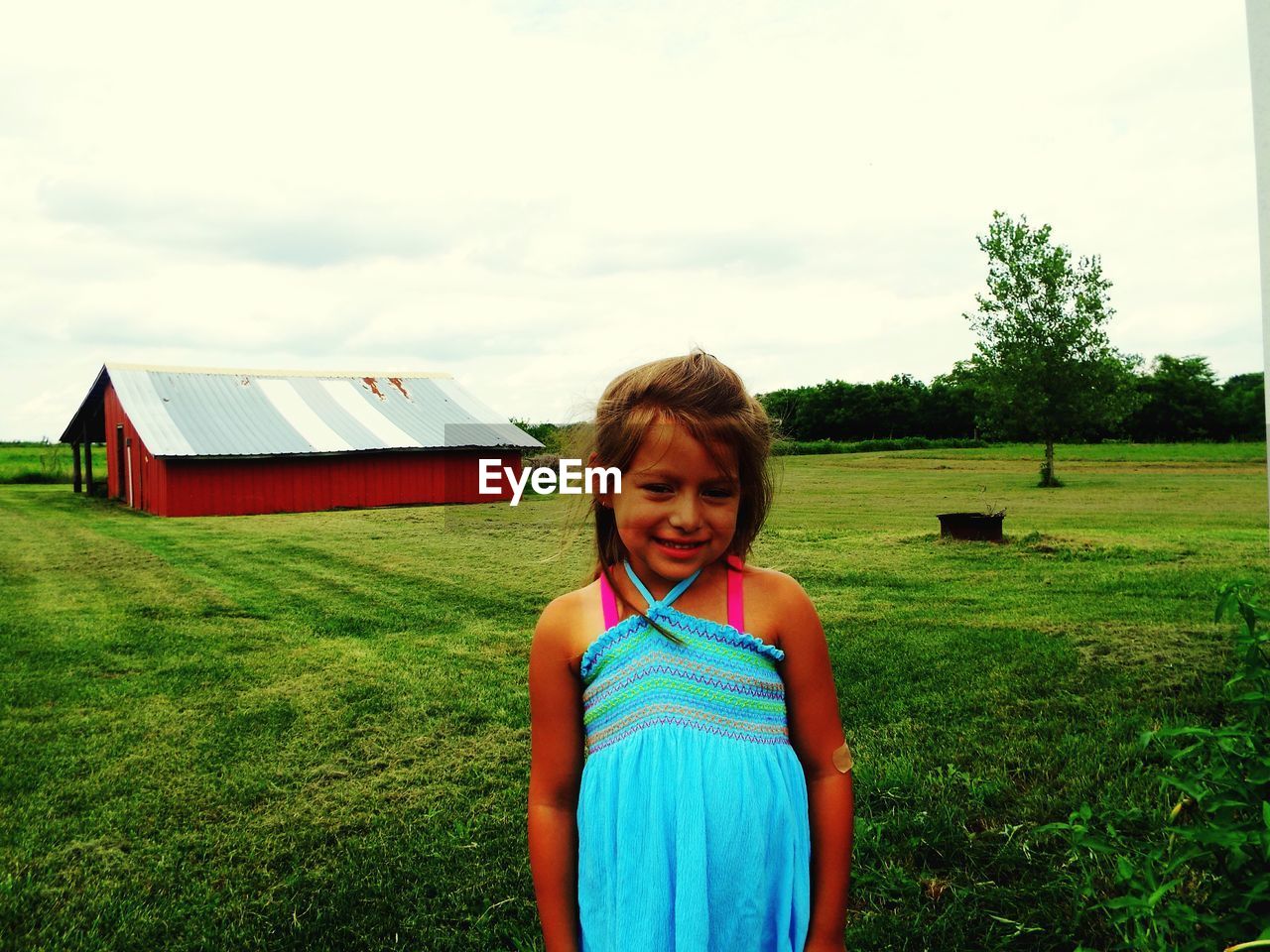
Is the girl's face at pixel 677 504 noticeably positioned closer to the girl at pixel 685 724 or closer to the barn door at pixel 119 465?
the girl at pixel 685 724

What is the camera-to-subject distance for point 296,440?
1277 cm

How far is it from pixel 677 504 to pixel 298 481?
41.0 feet

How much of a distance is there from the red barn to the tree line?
5786 millimetres

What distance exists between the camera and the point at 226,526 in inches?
421

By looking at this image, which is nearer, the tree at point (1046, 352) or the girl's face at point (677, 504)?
the girl's face at point (677, 504)

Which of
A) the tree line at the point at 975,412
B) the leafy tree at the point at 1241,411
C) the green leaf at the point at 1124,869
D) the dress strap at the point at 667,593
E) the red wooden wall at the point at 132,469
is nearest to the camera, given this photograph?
the dress strap at the point at 667,593

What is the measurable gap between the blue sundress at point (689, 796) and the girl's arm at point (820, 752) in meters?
0.03

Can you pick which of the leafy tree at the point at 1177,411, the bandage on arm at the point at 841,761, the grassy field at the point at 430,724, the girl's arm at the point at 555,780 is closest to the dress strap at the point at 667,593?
the girl's arm at the point at 555,780

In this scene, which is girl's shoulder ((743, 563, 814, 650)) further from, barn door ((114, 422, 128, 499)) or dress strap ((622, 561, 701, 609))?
barn door ((114, 422, 128, 499))

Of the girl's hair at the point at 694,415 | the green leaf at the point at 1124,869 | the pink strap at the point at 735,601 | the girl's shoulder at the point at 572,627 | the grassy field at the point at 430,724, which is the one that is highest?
the girl's hair at the point at 694,415

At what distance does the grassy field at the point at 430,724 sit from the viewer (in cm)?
254

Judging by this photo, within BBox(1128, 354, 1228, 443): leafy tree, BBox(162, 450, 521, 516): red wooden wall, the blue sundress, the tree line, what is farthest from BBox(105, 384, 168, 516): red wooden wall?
BBox(1128, 354, 1228, 443): leafy tree

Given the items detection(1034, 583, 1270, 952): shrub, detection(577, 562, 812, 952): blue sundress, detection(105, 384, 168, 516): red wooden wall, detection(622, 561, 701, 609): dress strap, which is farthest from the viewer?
detection(105, 384, 168, 516): red wooden wall

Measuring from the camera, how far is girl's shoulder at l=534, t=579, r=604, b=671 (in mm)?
1419
